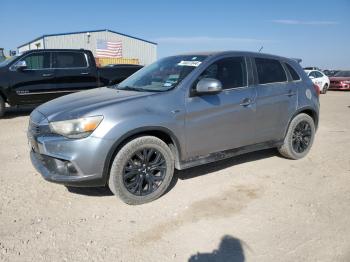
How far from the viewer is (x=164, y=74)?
4.78 metres

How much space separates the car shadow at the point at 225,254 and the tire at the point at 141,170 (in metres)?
1.13

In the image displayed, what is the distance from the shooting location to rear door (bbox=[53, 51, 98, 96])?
10125 millimetres

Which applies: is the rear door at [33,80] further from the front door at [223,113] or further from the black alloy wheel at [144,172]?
the black alloy wheel at [144,172]

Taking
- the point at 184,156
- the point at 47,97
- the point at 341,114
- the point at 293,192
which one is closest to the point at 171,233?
the point at 184,156

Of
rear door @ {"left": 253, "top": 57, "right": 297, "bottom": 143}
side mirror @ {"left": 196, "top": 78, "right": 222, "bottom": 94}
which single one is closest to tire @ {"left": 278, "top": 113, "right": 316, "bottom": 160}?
rear door @ {"left": 253, "top": 57, "right": 297, "bottom": 143}

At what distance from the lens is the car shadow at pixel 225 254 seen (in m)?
3.08

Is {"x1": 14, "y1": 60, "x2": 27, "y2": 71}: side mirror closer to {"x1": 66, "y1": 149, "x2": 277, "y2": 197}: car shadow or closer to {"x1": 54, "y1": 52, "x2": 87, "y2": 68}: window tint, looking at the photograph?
{"x1": 54, "y1": 52, "x2": 87, "y2": 68}: window tint

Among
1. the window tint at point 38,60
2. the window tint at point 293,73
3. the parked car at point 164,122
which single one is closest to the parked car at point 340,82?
the window tint at point 38,60

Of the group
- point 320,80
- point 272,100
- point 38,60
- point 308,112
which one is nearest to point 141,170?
point 272,100

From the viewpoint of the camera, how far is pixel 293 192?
4543 mm

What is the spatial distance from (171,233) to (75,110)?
165cm

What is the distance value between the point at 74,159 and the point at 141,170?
31.3 inches

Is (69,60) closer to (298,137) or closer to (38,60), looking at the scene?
(38,60)

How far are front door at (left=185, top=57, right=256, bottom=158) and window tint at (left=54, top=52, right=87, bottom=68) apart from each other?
673cm
